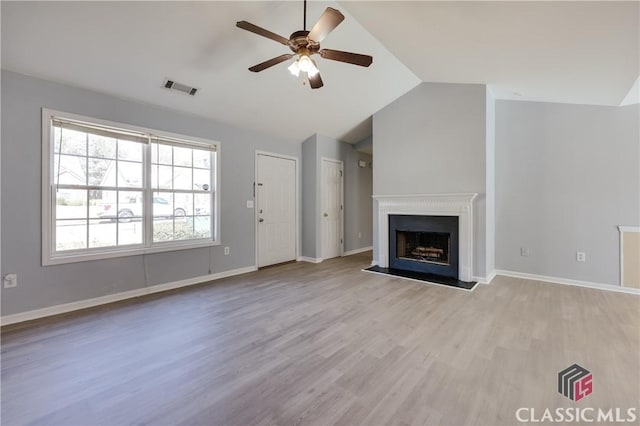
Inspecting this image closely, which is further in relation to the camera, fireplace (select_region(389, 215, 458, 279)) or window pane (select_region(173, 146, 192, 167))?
fireplace (select_region(389, 215, 458, 279))

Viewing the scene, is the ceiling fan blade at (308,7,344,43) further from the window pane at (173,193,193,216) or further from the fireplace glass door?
the fireplace glass door

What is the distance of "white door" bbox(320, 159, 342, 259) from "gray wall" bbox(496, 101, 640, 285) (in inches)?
116

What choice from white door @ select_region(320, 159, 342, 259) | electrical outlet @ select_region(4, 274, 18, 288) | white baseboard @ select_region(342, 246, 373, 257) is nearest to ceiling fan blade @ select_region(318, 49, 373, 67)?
white door @ select_region(320, 159, 342, 259)

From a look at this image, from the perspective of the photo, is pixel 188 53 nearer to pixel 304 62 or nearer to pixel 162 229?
pixel 304 62

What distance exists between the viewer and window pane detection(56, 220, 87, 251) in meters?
3.02

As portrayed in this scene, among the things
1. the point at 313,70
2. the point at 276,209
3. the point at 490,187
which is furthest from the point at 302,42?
the point at 490,187

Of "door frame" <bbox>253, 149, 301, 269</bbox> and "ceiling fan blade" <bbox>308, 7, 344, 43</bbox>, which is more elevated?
"ceiling fan blade" <bbox>308, 7, 344, 43</bbox>

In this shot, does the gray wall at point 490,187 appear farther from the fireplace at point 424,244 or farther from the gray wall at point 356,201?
the gray wall at point 356,201

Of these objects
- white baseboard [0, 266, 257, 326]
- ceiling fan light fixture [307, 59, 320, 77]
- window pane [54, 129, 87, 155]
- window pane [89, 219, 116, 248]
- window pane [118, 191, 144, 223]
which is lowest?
white baseboard [0, 266, 257, 326]

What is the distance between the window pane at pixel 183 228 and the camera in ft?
13.0

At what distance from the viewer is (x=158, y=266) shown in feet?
12.2

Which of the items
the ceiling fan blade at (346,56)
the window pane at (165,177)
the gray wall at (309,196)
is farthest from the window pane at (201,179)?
the ceiling fan blade at (346,56)

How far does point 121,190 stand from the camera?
344 cm

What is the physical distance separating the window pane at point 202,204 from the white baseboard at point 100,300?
3.19 feet
